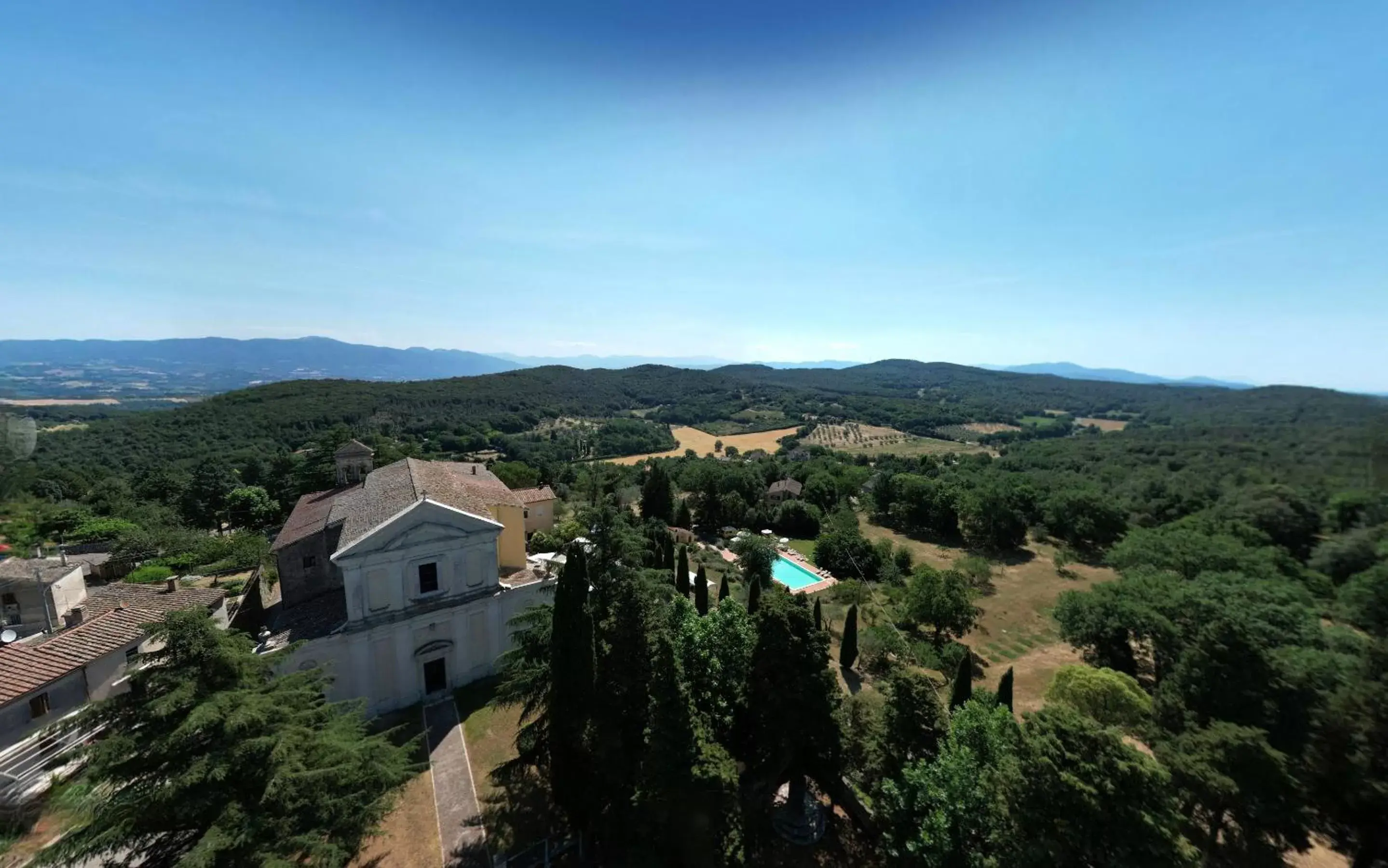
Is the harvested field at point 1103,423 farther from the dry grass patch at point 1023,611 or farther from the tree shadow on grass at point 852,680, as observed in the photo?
the tree shadow on grass at point 852,680

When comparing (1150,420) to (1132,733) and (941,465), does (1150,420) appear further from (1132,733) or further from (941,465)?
(1132,733)

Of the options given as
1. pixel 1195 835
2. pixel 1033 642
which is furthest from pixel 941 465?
pixel 1195 835

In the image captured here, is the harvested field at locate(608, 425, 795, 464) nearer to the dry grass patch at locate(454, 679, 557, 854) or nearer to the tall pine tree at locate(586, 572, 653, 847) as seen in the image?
the dry grass patch at locate(454, 679, 557, 854)

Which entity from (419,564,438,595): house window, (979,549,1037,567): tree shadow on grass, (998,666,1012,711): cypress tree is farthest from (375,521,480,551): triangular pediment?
(979,549,1037,567): tree shadow on grass

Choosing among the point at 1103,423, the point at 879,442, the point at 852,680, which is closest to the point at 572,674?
the point at 852,680

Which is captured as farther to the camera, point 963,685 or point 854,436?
point 854,436

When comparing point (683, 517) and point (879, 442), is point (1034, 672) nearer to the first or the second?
point (683, 517)
